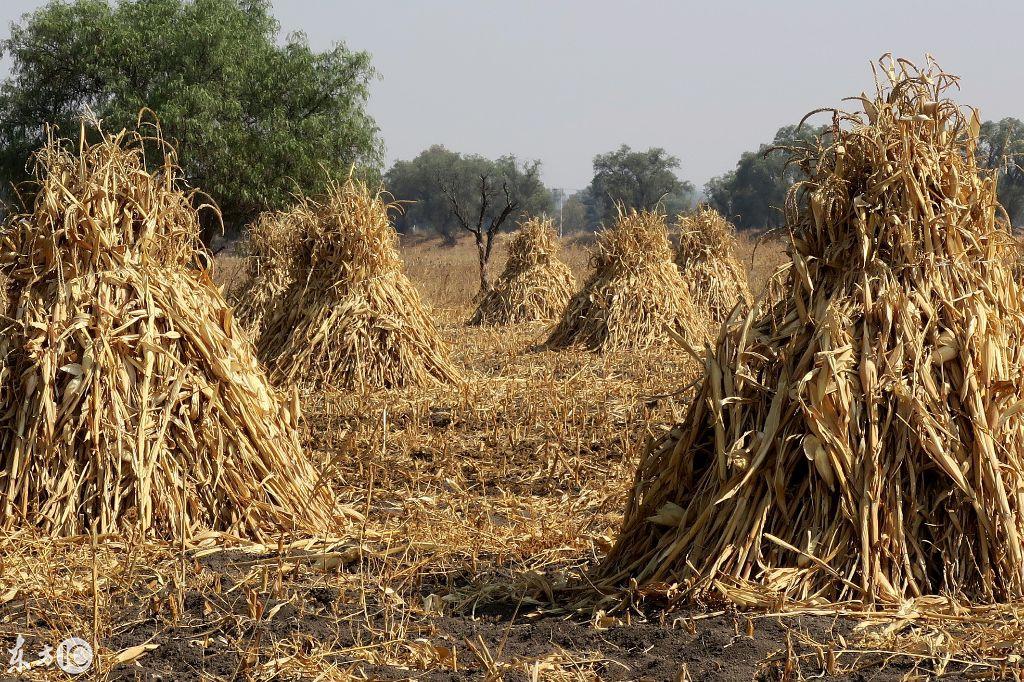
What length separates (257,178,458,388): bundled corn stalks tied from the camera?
27.5 feet

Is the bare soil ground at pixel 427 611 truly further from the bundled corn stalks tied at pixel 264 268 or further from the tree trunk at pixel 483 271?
the tree trunk at pixel 483 271

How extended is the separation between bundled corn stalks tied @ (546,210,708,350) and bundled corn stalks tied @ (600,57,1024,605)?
7.17 m

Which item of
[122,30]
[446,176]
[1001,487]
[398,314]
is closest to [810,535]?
[1001,487]

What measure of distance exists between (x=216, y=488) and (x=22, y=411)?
2.64 feet

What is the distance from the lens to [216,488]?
14.2ft

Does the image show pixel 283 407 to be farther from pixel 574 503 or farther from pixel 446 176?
pixel 446 176

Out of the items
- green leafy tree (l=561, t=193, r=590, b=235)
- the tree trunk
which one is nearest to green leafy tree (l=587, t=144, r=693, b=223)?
green leafy tree (l=561, t=193, r=590, b=235)

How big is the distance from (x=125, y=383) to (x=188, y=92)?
20855 millimetres

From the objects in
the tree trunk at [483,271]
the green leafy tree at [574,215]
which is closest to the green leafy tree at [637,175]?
the green leafy tree at [574,215]

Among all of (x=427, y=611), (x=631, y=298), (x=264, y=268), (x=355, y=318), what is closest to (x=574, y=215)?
(x=264, y=268)

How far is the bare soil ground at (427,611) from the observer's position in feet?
9.56

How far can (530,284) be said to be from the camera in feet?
46.6

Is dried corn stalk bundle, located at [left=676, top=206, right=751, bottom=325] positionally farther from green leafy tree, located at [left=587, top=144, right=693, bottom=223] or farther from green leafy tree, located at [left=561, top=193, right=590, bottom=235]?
green leafy tree, located at [left=561, top=193, right=590, bottom=235]

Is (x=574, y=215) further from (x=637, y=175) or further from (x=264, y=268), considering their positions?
(x=264, y=268)
